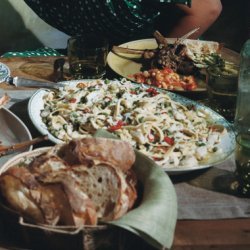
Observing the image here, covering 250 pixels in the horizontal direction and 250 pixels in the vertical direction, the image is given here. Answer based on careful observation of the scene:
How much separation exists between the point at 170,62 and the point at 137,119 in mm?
704

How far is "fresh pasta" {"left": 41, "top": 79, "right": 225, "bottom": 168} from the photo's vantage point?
1.78 metres

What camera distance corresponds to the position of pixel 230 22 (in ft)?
17.8

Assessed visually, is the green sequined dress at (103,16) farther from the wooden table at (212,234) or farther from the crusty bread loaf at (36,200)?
the crusty bread loaf at (36,200)

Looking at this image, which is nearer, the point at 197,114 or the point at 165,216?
the point at 165,216

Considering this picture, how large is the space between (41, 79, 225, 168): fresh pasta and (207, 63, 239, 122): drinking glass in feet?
0.41

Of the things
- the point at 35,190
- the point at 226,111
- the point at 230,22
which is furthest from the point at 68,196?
the point at 230,22

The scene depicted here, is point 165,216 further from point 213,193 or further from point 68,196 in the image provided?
point 213,193

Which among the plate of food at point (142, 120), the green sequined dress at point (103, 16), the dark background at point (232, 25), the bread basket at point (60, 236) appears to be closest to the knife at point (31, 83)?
the plate of food at point (142, 120)

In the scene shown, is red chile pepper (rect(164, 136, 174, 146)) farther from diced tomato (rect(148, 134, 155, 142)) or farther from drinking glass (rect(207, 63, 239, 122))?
drinking glass (rect(207, 63, 239, 122))

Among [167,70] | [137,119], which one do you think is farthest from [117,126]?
[167,70]

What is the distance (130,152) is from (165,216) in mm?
225

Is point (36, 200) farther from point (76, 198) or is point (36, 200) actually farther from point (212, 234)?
point (212, 234)

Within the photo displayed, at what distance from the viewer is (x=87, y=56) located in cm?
235

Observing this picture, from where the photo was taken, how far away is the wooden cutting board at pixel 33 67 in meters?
2.42
